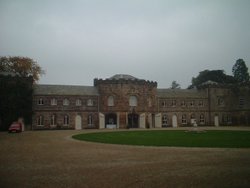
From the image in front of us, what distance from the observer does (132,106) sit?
165ft

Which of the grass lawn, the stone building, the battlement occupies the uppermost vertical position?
the battlement

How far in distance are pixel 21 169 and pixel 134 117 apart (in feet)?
135

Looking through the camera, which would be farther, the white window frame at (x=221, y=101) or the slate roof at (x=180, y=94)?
the white window frame at (x=221, y=101)

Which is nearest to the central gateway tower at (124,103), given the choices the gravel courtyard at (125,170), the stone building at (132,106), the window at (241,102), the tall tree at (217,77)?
the stone building at (132,106)

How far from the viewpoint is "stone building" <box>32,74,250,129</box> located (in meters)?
47.1

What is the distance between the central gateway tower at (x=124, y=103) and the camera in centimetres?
4947

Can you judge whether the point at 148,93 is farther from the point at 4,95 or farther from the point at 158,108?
the point at 4,95

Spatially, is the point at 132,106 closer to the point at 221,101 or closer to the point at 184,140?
the point at 221,101

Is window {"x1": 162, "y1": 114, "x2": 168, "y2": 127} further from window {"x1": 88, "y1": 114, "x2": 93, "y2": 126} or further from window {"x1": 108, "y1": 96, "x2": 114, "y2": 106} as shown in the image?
window {"x1": 88, "y1": 114, "x2": 93, "y2": 126}

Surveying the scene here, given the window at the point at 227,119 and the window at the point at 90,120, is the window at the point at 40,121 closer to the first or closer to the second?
the window at the point at 90,120

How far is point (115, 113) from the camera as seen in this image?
49688 millimetres

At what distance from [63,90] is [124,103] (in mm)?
11243

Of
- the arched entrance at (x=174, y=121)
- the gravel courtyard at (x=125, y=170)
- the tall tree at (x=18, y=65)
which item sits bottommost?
the gravel courtyard at (x=125, y=170)

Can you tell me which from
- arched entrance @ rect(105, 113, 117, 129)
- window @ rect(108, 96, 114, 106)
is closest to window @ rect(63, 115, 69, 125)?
arched entrance @ rect(105, 113, 117, 129)
